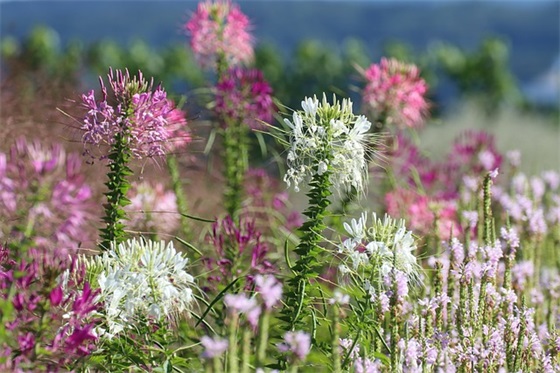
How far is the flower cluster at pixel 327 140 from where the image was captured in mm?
2826

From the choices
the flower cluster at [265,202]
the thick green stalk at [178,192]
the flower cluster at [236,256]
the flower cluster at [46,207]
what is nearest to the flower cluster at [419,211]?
the flower cluster at [265,202]

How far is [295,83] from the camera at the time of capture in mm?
30109

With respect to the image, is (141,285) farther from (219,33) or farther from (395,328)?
(219,33)

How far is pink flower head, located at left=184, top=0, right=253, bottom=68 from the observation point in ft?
17.1

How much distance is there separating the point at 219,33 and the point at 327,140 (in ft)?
8.34

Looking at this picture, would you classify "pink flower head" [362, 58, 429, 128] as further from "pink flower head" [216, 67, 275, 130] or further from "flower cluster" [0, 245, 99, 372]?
"flower cluster" [0, 245, 99, 372]

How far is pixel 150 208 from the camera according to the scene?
4.93m

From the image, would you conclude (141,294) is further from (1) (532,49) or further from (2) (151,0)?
(2) (151,0)

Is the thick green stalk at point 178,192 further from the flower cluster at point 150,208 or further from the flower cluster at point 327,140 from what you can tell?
the flower cluster at point 327,140

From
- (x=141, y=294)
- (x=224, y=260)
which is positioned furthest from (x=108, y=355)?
(x=224, y=260)

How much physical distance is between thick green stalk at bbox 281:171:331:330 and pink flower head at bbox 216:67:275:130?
210cm

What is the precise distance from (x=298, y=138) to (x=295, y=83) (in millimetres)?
27474

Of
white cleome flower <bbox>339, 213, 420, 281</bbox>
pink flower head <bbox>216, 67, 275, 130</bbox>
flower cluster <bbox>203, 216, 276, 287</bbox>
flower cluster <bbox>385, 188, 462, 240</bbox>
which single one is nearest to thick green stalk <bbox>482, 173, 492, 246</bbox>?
white cleome flower <bbox>339, 213, 420, 281</bbox>

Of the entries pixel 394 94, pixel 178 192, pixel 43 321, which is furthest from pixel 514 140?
pixel 43 321
